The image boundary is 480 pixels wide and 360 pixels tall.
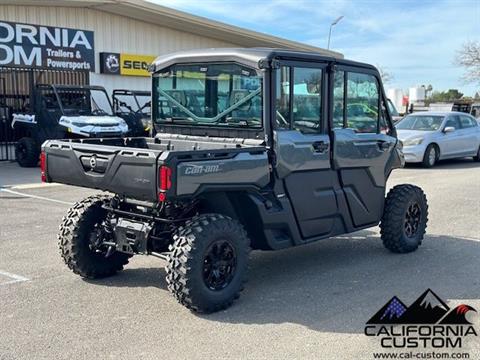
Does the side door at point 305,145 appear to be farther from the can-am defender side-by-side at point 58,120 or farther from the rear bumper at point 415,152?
the rear bumper at point 415,152

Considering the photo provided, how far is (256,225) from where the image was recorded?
552 centimetres

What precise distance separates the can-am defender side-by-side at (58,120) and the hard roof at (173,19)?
13.5ft

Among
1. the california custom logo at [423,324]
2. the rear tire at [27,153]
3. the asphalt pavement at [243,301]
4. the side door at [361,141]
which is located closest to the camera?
the asphalt pavement at [243,301]

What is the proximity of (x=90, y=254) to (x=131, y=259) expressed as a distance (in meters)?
0.93

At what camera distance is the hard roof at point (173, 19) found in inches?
762

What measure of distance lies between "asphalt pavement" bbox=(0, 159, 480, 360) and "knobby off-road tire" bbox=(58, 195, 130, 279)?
139mm

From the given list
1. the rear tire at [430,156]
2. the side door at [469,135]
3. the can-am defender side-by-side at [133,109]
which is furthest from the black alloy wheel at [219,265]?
the side door at [469,135]

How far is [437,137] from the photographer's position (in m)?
16.7

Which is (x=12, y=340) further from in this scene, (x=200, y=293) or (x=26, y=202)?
(x=26, y=202)

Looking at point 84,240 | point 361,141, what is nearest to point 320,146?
point 361,141

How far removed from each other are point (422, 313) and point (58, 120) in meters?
12.0

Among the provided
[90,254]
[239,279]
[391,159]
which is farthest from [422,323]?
[90,254]

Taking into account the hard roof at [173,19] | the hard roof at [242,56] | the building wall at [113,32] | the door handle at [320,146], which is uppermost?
the hard roof at [173,19]

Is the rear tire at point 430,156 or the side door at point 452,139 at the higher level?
the side door at point 452,139
